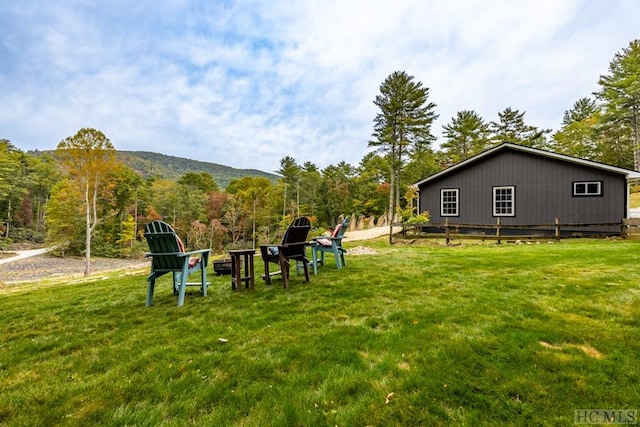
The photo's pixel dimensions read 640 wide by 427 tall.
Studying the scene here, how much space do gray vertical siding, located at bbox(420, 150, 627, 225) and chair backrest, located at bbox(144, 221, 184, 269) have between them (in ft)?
40.0

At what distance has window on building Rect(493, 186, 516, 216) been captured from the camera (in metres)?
12.0

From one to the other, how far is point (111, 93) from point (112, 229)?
50.7 ft

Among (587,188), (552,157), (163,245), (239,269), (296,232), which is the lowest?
(239,269)

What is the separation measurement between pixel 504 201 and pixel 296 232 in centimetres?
1122

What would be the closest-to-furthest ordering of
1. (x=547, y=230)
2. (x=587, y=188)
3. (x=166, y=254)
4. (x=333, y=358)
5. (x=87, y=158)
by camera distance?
(x=333, y=358) → (x=166, y=254) → (x=587, y=188) → (x=547, y=230) → (x=87, y=158)

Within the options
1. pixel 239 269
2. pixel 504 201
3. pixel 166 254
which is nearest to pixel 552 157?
pixel 504 201

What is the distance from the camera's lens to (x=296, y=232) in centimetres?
436

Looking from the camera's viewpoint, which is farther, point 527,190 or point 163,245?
point 527,190

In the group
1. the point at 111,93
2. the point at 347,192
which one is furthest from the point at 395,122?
the point at 111,93

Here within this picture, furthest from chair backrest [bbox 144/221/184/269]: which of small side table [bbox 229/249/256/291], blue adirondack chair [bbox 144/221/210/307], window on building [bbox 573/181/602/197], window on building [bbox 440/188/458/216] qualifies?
window on building [bbox 573/181/602/197]

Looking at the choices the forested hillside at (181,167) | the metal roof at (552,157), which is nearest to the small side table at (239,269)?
the metal roof at (552,157)

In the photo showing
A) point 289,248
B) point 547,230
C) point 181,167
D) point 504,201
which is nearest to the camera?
point 289,248

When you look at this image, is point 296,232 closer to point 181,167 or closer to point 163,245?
point 163,245

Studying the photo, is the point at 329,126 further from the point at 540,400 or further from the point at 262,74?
the point at 540,400
